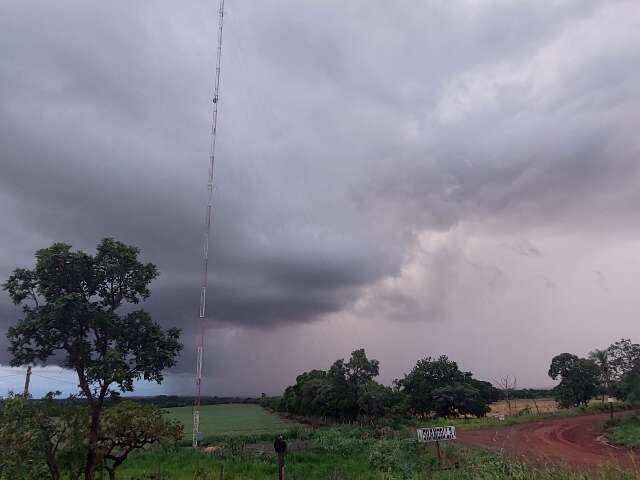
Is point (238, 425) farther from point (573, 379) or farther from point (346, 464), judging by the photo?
point (346, 464)

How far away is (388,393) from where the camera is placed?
Result: 59.4 metres

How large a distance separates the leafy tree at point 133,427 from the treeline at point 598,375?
42.2 meters

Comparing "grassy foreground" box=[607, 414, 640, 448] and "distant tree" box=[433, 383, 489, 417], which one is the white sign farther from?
"distant tree" box=[433, 383, 489, 417]

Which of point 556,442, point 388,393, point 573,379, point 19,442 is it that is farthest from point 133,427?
point 573,379

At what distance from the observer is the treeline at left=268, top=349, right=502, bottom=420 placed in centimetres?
5909

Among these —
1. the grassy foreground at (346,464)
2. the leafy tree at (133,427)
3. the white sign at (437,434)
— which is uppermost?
the leafy tree at (133,427)

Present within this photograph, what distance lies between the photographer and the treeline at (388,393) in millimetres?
59094

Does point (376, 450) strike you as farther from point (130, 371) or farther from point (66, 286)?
point (66, 286)

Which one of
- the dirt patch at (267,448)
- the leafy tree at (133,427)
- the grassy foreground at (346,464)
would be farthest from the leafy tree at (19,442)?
the dirt patch at (267,448)

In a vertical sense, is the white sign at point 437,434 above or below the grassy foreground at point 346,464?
above

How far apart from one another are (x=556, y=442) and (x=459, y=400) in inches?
1508

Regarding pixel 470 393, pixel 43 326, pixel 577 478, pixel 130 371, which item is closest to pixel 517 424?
pixel 470 393

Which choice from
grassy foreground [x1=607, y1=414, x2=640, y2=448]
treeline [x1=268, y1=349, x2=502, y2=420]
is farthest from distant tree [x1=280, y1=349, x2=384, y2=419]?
grassy foreground [x1=607, y1=414, x2=640, y2=448]

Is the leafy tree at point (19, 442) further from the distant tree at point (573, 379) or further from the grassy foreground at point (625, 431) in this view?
the distant tree at point (573, 379)
